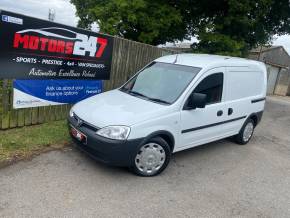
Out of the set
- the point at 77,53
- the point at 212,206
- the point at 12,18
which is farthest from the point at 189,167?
the point at 12,18

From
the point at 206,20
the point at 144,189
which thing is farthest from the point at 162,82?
the point at 206,20

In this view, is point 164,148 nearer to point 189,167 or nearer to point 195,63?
point 189,167

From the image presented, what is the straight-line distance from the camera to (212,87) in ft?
17.7

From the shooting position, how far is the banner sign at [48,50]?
5.31 metres

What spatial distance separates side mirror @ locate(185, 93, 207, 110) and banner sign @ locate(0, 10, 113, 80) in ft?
9.85

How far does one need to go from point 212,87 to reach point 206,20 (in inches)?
421

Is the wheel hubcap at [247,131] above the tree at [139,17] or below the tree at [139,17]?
below

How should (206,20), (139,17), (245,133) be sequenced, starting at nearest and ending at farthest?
(245,133) < (139,17) < (206,20)

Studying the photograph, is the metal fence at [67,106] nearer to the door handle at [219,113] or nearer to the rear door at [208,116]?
the rear door at [208,116]

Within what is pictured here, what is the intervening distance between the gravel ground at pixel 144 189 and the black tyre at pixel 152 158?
0.13 m

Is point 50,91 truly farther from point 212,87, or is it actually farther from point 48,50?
point 212,87

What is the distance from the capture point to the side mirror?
470 cm

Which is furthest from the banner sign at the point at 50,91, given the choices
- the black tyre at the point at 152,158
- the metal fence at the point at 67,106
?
the black tyre at the point at 152,158

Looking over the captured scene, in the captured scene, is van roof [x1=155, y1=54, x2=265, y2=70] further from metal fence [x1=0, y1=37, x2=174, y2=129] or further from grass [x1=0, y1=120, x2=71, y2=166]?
grass [x1=0, y1=120, x2=71, y2=166]
